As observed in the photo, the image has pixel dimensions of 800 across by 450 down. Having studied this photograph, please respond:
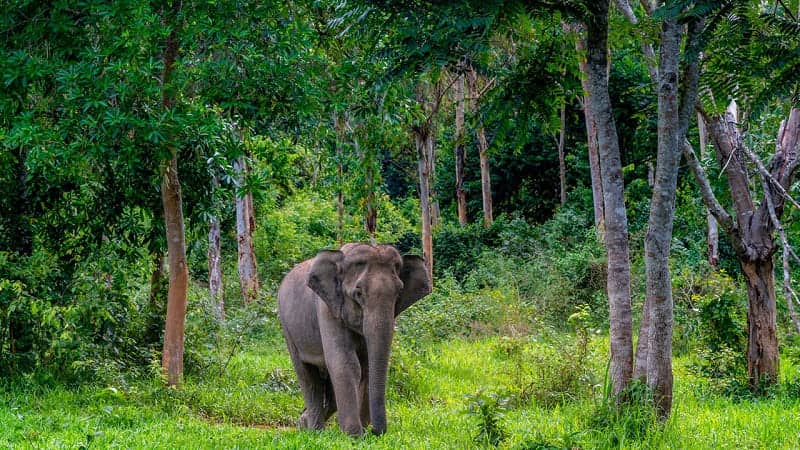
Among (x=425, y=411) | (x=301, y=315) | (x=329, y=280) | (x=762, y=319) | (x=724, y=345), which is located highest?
(x=329, y=280)

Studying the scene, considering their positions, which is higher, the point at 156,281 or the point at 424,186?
the point at 424,186

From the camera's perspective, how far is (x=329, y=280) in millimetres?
9523

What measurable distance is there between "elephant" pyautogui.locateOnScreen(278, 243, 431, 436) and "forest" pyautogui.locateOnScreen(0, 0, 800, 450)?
1.8 inches

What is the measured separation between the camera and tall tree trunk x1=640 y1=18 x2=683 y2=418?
8.05 m

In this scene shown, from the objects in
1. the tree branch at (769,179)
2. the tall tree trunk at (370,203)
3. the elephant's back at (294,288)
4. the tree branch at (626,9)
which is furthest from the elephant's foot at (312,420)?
the tall tree trunk at (370,203)

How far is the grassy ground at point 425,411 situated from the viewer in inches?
321

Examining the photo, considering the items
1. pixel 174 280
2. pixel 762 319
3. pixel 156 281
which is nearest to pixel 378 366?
pixel 174 280

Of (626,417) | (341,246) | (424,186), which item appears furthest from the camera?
(424,186)

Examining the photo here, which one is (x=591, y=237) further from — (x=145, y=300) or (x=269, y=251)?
(x=145, y=300)

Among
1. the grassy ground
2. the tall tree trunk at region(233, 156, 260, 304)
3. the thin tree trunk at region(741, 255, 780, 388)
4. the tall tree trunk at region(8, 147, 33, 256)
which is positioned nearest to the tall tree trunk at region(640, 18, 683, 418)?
the grassy ground

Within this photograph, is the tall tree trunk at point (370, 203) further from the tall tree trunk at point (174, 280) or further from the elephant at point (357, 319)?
the elephant at point (357, 319)

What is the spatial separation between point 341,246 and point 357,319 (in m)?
1.43

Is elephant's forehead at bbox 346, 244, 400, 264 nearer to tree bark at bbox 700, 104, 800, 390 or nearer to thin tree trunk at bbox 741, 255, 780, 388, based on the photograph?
tree bark at bbox 700, 104, 800, 390

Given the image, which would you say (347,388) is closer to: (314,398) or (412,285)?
(412,285)
